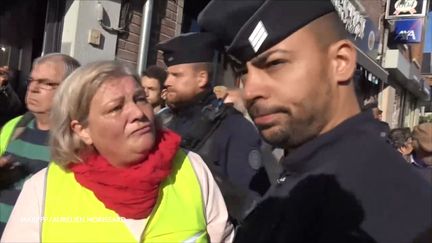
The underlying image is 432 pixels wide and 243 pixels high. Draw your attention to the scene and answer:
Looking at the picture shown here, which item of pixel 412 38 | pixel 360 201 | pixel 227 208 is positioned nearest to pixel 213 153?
pixel 227 208

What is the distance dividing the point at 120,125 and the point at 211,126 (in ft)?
2.67

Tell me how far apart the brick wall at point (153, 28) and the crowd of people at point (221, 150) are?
6.01 ft

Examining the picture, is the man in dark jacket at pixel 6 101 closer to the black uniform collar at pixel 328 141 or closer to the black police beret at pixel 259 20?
the black police beret at pixel 259 20

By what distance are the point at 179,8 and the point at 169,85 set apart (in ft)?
12.3

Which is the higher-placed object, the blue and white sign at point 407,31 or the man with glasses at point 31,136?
the blue and white sign at point 407,31

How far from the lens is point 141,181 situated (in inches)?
80.7

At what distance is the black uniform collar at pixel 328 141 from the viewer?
3.74 feet

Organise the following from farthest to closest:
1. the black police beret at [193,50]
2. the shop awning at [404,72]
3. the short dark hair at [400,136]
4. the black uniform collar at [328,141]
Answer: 1. the shop awning at [404,72]
2. the short dark hair at [400,136]
3. the black police beret at [193,50]
4. the black uniform collar at [328,141]

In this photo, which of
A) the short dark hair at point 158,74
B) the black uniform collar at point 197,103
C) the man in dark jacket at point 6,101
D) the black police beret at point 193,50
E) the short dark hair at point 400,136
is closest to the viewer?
the black uniform collar at point 197,103

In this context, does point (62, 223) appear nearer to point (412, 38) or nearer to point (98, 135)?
point (98, 135)

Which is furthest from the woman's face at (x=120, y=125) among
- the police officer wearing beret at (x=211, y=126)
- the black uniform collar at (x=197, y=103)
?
the black uniform collar at (x=197, y=103)

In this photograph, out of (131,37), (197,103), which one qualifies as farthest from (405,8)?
(197,103)

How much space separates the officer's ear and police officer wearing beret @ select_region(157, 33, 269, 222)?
1229mm

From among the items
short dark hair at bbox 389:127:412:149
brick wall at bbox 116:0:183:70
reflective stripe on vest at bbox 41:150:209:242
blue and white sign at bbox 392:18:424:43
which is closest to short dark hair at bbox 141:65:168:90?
brick wall at bbox 116:0:183:70
